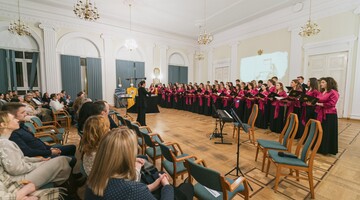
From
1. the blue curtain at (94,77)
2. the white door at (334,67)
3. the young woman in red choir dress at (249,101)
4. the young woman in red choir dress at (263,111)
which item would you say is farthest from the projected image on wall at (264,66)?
the blue curtain at (94,77)

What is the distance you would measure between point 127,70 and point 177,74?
4184 millimetres

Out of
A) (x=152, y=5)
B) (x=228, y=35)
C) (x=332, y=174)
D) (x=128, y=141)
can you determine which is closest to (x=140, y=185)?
(x=128, y=141)

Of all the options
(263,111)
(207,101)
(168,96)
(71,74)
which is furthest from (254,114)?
(71,74)

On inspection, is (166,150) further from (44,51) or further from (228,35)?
(228,35)

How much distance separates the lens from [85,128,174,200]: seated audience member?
3.18ft

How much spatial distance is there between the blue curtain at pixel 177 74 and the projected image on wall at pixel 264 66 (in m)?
4.86

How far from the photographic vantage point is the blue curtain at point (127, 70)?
10.7 meters

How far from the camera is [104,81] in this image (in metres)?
10.2

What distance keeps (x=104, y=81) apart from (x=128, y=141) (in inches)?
403

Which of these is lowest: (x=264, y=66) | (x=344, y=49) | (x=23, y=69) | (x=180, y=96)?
(x=180, y=96)

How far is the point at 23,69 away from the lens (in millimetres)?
8219

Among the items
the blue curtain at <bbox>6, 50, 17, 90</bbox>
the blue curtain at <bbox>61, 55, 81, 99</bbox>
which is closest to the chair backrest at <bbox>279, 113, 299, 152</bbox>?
the blue curtain at <bbox>61, 55, 81, 99</bbox>

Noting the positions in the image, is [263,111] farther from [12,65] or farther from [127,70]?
[12,65]

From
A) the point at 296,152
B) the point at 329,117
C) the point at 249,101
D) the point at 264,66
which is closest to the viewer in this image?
the point at 296,152
